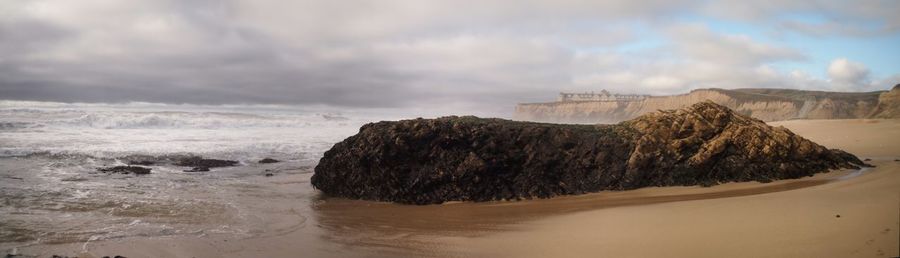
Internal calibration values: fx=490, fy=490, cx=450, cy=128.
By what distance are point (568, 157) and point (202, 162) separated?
1146cm

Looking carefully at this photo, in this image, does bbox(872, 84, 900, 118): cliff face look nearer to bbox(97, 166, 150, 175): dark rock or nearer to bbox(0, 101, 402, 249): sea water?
bbox(0, 101, 402, 249): sea water

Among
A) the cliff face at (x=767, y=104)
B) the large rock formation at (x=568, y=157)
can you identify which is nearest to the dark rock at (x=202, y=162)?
the large rock formation at (x=568, y=157)

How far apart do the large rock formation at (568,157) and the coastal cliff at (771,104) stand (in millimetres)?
15855

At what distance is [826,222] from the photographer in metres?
4.26

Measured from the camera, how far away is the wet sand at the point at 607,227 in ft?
13.1

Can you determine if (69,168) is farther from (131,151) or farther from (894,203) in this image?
(894,203)

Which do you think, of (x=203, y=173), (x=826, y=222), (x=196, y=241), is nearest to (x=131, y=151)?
(x=203, y=173)

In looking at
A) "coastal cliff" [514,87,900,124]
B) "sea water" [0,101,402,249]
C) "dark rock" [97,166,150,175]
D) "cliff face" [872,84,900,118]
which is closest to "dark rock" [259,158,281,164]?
"sea water" [0,101,402,249]

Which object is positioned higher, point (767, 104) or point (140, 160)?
point (767, 104)

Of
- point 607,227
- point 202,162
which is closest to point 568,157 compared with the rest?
point 607,227

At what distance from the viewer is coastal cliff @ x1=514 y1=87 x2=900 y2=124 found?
41.2 metres

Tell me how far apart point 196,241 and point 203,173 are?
7654mm

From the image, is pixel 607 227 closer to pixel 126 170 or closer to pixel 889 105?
pixel 126 170

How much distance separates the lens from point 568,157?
8.30 meters
